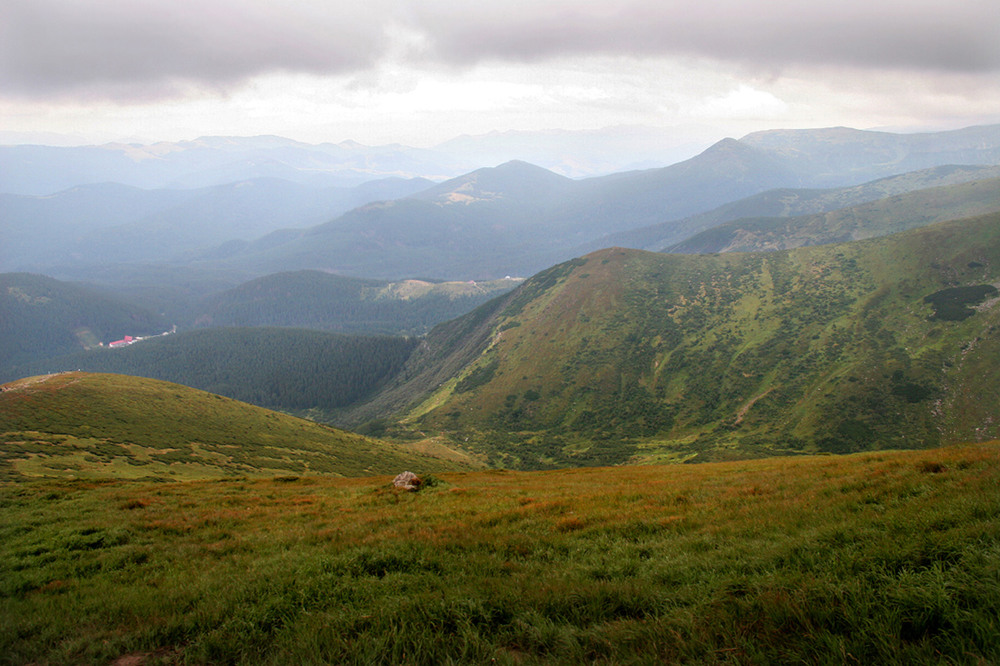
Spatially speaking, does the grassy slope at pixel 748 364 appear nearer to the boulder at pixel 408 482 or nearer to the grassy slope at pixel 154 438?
the grassy slope at pixel 154 438

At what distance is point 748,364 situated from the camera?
12688cm

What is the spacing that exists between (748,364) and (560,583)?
5457 inches

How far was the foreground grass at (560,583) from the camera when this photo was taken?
545cm

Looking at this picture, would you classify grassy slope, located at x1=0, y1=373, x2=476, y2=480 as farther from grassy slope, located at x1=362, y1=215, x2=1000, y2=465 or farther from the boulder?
grassy slope, located at x1=362, y1=215, x2=1000, y2=465

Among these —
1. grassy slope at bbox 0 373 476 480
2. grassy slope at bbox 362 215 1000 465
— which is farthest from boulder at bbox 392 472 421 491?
grassy slope at bbox 362 215 1000 465

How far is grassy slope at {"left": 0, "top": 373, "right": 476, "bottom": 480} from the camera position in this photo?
38219 millimetres

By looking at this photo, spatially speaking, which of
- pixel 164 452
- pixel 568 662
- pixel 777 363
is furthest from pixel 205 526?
pixel 777 363

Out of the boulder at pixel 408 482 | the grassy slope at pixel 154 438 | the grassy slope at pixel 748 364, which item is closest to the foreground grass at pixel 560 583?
the boulder at pixel 408 482

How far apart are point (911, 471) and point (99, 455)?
56.5 meters

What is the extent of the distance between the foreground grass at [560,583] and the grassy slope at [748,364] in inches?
3573

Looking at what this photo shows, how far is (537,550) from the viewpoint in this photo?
10.0 meters

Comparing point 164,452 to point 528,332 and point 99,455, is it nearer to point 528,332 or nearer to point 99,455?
point 99,455

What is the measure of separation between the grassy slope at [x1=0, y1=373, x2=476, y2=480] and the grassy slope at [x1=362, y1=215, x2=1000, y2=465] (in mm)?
58509

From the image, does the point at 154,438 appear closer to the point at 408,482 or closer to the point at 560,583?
the point at 408,482
